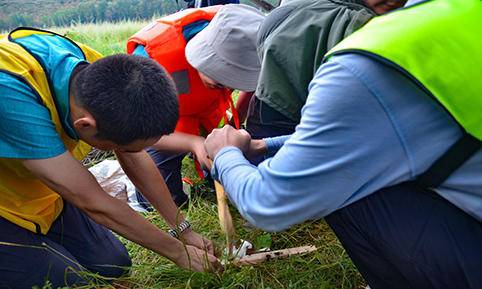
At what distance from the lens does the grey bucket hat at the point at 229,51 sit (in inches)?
93.1

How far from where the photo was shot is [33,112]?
5.63ft

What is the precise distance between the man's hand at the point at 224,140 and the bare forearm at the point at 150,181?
65 centimetres

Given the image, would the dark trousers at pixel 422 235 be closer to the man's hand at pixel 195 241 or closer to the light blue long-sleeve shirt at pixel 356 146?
the light blue long-sleeve shirt at pixel 356 146

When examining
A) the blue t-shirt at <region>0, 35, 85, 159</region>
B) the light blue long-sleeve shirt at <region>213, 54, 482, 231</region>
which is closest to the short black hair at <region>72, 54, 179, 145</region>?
the blue t-shirt at <region>0, 35, 85, 159</region>

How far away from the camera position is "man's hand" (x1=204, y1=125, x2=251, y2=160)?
1.74 m

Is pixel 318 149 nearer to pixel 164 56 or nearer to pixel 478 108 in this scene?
pixel 478 108

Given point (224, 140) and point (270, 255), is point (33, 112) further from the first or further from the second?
point (270, 255)

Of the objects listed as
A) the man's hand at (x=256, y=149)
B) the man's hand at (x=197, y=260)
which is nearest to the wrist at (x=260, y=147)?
the man's hand at (x=256, y=149)

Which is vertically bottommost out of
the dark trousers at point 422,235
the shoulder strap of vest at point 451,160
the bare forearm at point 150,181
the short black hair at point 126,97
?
the bare forearm at point 150,181

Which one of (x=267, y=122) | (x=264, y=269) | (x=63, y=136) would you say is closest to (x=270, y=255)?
(x=264, y=269)

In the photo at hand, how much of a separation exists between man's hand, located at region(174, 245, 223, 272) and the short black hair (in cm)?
67

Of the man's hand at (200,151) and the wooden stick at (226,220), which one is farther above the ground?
the man's hand at (200,151)

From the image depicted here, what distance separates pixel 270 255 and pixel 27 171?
49.9 inches

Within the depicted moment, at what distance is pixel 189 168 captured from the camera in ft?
12.4
